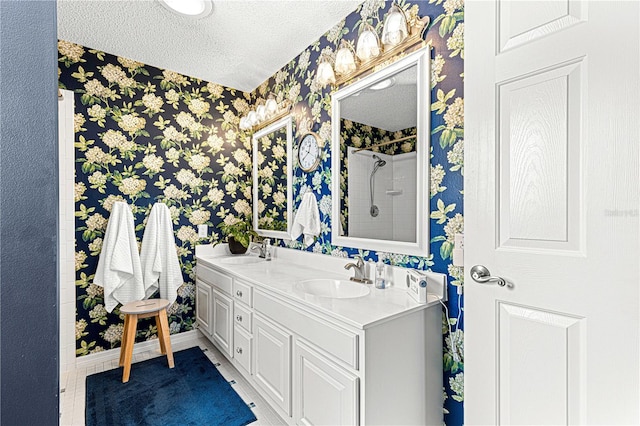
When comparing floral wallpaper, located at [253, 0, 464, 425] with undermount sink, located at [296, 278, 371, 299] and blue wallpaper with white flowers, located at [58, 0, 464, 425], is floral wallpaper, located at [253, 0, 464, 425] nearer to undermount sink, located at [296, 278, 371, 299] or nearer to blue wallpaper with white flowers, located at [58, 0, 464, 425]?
blue wallpaper with white flowers, located at [58, 0, 464, 425]

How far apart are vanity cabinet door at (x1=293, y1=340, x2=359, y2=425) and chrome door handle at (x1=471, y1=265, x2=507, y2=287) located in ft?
1.93

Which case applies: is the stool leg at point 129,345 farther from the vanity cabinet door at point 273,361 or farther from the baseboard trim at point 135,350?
the vanity cabinet door at point 273,361

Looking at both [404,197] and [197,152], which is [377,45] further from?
[197,152]

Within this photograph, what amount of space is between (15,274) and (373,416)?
115 cm

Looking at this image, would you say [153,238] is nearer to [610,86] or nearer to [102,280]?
[102,280]

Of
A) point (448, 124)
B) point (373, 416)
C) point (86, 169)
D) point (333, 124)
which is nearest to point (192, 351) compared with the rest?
point (86, 169)

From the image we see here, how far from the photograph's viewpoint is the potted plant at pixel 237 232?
2.72 metres

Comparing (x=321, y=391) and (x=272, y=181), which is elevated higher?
(x=272, y=181)

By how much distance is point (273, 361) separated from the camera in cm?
161

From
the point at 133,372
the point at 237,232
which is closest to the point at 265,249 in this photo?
the point at 237,232

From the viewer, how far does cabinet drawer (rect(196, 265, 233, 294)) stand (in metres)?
2.12

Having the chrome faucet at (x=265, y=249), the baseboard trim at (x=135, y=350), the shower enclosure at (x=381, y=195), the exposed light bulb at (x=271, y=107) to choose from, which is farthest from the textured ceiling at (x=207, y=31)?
the baseboard trim at (x=135, y=350)

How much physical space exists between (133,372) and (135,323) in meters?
0.38

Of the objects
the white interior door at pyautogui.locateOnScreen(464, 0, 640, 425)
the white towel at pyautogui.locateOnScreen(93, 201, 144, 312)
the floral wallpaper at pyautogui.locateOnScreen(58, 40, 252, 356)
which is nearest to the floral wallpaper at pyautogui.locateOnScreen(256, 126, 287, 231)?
the floral wallpaper at pyautogui.locateOnScreen(58, 40, 252, 356)
